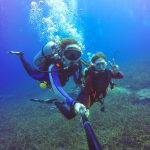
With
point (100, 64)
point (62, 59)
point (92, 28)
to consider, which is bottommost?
point (62, 59)

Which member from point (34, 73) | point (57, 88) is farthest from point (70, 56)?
point (34, 73)

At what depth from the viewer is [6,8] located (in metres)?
58.3

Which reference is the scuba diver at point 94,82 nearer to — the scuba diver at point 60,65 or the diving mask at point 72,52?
the scuba diver at point 60,65

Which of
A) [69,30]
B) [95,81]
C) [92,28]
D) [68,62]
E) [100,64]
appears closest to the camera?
[68,62]

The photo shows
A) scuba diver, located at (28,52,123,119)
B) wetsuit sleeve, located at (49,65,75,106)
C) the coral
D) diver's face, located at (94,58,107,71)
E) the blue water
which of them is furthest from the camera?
the blue water

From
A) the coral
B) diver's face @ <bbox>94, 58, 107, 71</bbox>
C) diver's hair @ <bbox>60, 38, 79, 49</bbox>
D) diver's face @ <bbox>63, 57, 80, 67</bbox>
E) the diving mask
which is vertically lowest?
diver's face @ <bbox>63, 57, 80, 67</bbox>

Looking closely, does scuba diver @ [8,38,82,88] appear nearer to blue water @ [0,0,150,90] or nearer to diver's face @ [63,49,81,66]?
diver's face @ [63,49,81,66]

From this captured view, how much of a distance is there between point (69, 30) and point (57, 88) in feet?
125

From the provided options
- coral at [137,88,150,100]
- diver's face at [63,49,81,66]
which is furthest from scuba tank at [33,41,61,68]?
coral at [137,88,150,100]

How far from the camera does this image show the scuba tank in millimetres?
5699

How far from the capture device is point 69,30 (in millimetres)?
42188

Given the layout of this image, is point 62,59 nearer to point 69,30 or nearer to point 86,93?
point 86,93

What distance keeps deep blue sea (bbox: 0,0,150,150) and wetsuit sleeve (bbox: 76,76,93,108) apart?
2409 mm

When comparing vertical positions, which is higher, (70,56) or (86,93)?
(70,56)
